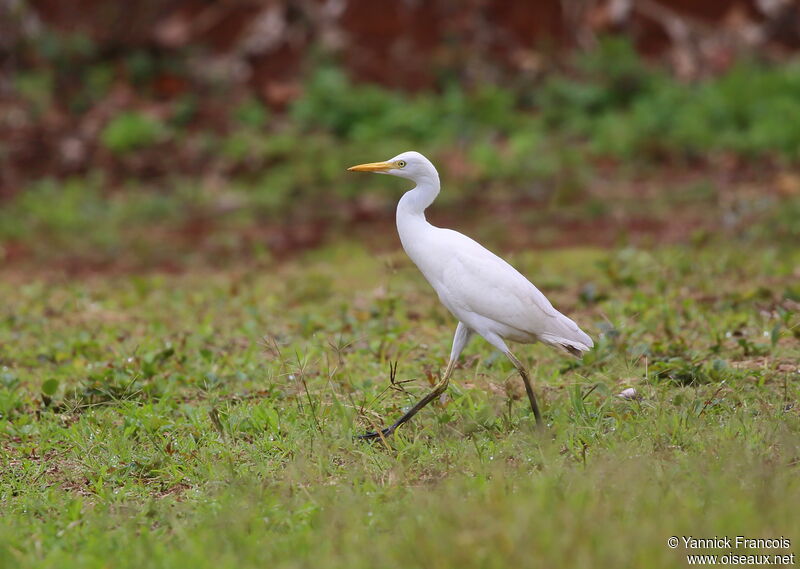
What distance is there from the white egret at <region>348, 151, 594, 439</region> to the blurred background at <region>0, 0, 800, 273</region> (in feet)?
12.5

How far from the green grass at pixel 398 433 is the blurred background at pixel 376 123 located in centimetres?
214

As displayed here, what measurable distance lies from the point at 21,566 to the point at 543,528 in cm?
160

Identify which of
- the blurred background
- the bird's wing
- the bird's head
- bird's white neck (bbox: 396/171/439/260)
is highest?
the bird's head

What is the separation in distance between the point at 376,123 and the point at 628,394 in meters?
7.80

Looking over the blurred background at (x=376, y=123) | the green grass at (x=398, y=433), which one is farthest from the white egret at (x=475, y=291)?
the blurred background at (x=376, y=123)

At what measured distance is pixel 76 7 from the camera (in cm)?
1370

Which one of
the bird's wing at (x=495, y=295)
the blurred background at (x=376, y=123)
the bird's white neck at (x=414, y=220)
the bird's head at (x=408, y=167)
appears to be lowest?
the blurred background at (x=376, y=123)

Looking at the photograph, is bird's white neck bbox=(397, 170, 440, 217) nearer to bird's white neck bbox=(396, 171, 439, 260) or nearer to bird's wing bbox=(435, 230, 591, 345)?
bird's white neck bbox=(396, 171, 439, 260)

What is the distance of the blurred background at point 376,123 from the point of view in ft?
32.5

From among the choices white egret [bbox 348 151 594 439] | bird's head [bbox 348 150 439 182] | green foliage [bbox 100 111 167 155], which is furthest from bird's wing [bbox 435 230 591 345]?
green foliage [bbox 100 111 167 155]

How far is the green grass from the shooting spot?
128 inches

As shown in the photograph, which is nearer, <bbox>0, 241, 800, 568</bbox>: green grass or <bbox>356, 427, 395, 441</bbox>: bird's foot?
<bbox>0, 241, 800, 568</bbox>: green grass

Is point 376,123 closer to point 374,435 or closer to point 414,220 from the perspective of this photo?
point 414,220

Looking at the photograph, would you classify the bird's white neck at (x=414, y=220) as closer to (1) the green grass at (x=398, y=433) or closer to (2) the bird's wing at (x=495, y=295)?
(2) the bird's wing at (x=495, y=295)
